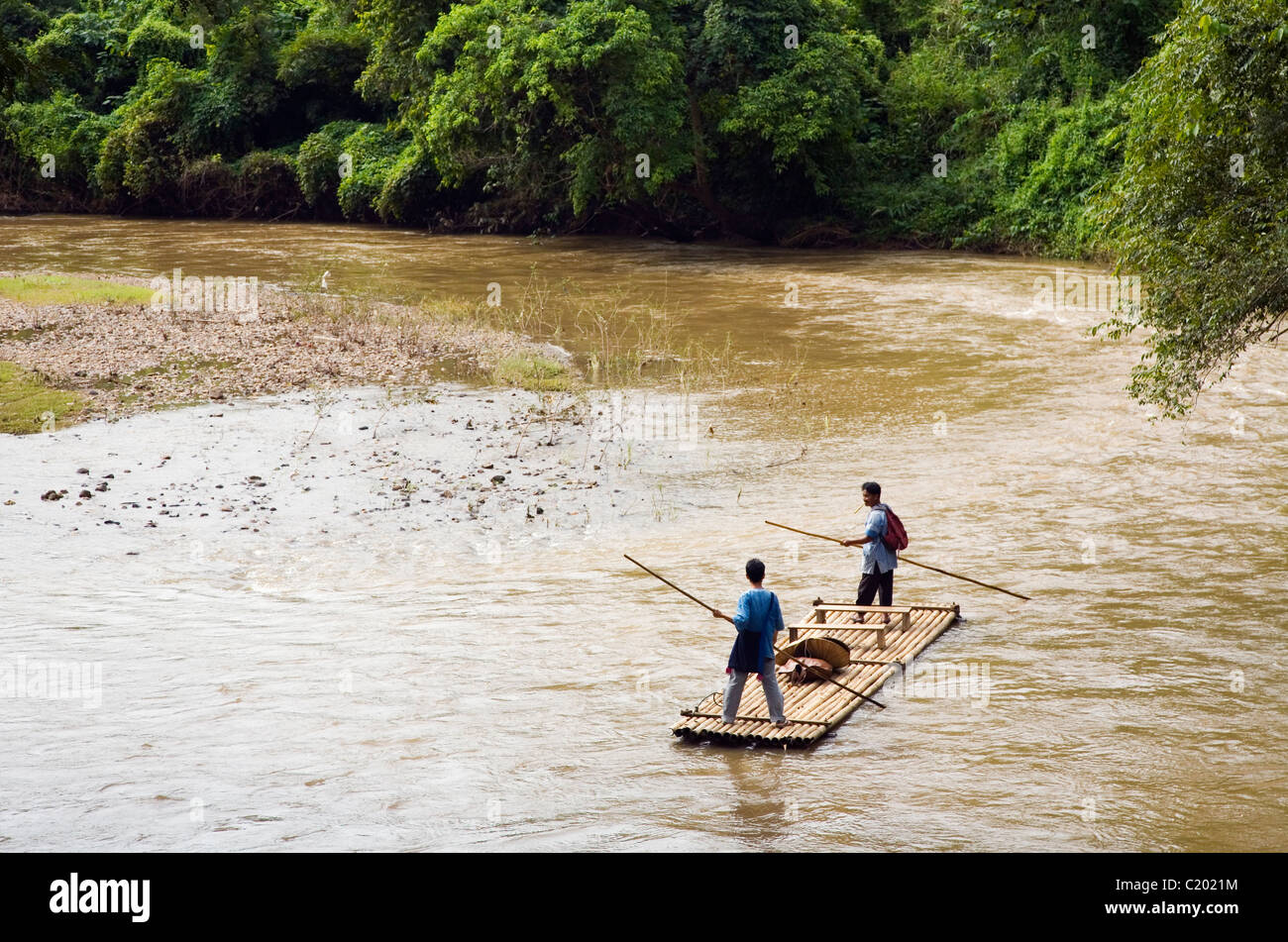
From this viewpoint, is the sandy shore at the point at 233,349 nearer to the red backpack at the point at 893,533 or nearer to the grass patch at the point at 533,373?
the grass patch at the point at 533,373

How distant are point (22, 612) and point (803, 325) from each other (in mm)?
15157

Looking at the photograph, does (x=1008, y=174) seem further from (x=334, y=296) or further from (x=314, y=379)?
(x=314, y=379)

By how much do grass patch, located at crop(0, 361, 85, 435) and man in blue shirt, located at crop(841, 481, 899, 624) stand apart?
Result: 1025cm

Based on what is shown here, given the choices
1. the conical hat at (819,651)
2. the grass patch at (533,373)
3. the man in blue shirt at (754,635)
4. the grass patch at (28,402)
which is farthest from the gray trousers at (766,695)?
the grass patch at (28,402)

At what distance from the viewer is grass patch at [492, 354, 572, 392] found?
60.6ft

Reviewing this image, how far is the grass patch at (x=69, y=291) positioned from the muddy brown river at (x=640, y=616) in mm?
8267

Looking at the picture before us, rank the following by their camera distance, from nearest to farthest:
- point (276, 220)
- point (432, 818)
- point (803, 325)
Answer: point (432, 818) → point (803, 325) → point (276, 220)

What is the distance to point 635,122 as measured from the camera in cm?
2947

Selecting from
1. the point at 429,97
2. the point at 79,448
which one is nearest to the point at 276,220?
the point at 429,97

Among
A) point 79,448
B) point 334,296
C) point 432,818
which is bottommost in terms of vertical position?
point 432,818

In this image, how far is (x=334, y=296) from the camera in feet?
82.1

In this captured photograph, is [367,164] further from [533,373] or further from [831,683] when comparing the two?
[831,683]

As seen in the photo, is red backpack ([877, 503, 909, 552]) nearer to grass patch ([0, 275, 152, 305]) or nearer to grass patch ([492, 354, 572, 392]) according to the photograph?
grass patch ([492, 354, 572, 392])

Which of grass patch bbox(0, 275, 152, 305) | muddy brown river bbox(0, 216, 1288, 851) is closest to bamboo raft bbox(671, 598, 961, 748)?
muddy brown river bbox(0, 216, 1288, 851)
